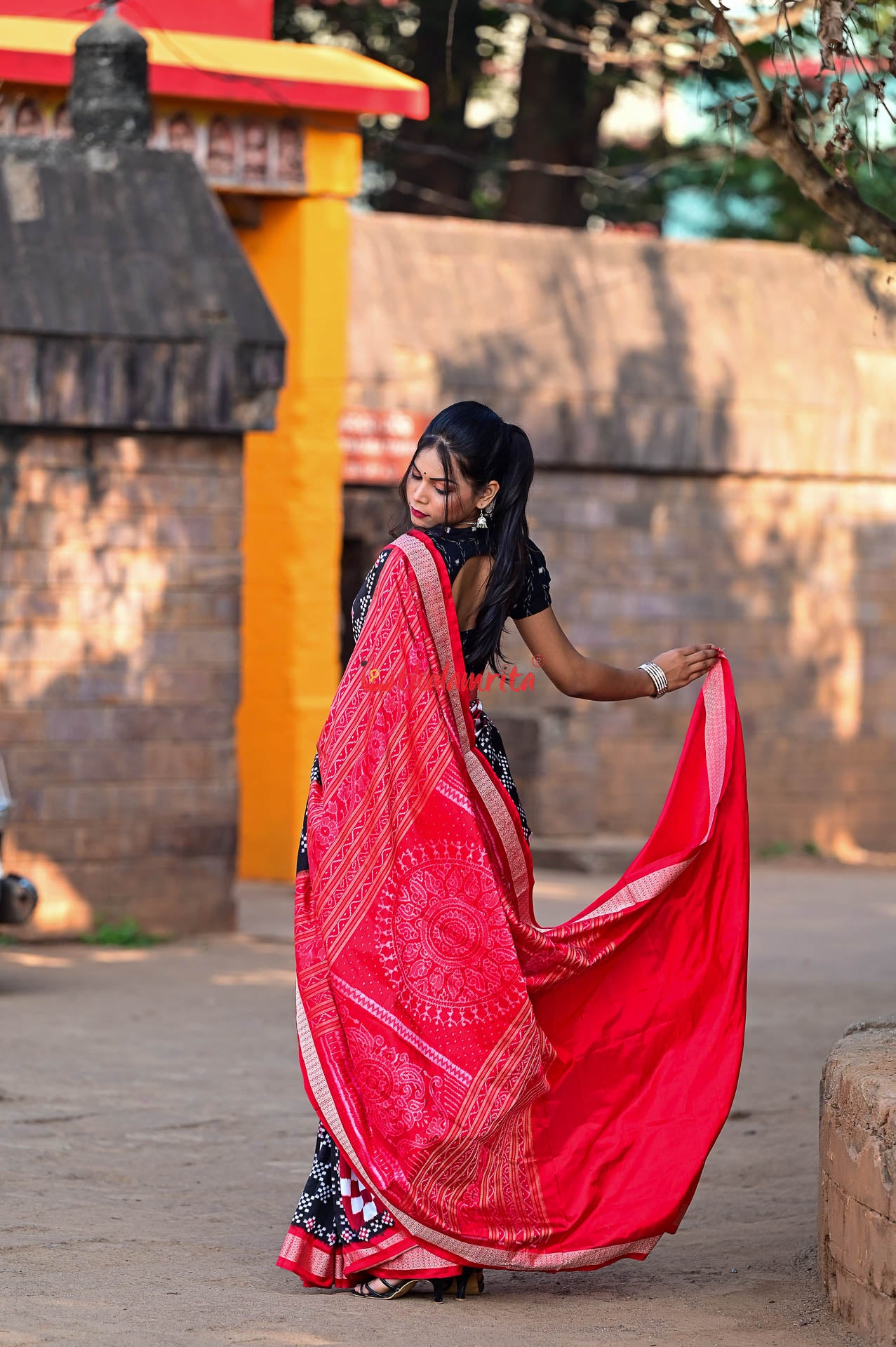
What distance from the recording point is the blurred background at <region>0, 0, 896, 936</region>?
8.69 m

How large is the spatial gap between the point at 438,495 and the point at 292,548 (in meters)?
7.70

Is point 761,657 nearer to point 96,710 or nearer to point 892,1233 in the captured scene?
point 96,710

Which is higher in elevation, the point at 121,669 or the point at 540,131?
the point at 540,131

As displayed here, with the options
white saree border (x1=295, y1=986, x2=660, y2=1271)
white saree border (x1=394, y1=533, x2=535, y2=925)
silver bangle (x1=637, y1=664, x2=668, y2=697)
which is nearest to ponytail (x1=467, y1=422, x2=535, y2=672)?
white saree border (x1=394, y1=533, x2=535, y2=925)

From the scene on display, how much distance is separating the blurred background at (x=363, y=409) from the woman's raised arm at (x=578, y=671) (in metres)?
1.64

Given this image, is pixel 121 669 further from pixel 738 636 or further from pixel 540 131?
pixel 540 131

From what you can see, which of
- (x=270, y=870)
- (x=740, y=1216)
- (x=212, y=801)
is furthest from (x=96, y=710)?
(x=740, y=1216)

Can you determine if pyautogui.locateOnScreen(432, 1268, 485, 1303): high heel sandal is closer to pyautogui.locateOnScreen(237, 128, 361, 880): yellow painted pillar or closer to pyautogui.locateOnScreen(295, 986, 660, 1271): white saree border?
pyautogui.locateOnScreen(295, 986, 660, 1271): white saree border

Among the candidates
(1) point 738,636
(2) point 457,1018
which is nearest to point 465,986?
(2) point 457,1018

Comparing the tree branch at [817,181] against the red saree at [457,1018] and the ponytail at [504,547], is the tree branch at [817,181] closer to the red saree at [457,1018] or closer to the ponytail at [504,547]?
the ponytail at [504,547]

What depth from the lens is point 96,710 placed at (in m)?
8.73

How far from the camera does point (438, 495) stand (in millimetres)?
3930

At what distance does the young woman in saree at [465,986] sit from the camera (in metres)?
3.78

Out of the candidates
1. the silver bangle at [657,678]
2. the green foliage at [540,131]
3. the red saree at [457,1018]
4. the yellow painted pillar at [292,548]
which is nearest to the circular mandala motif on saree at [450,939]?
the red saree at [457,1018]
